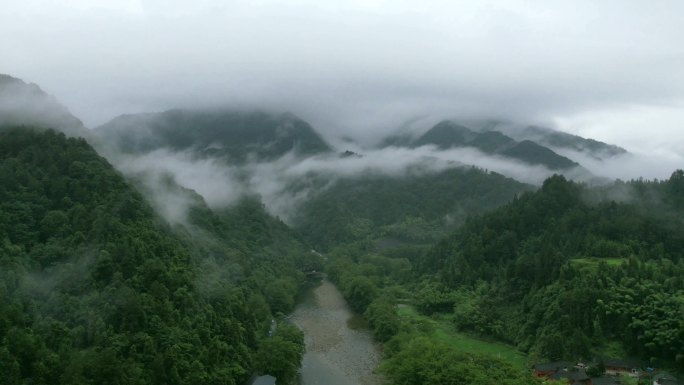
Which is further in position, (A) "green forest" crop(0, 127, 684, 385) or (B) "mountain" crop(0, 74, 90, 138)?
(B) "mountain" crop(0, 74, 90, 138)

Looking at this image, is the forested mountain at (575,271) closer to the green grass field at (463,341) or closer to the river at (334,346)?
the green grass field at (463,341)

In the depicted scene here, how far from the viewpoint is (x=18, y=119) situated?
63312 mm

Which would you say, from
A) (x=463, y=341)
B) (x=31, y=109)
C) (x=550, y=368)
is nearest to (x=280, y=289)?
(x=463, y=341)

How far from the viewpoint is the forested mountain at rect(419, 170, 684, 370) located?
53.6 meters

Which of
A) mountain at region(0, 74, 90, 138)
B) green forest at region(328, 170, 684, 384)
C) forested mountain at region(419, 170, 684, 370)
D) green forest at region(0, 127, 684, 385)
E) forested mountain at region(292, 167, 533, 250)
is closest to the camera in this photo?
green forest at region(0, 127, 684, 385)

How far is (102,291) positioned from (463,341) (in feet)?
126

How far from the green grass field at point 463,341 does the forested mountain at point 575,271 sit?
4.82 ft

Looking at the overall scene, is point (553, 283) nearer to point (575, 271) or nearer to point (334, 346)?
point (575, 271)

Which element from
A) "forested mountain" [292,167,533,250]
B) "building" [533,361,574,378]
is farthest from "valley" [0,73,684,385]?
"forested mountain" [292,167,533,250]

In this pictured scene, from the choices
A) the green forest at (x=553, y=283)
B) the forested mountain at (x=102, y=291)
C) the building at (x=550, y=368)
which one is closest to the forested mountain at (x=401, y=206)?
the green forest at (x=553, y=283)

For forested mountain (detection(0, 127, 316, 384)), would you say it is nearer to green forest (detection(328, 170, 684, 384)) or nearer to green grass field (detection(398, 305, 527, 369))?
green forest (detection(328, 170, 684, 384))

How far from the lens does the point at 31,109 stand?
226ft

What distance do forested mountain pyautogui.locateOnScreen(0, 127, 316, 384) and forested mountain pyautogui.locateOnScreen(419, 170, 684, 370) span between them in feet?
83.7

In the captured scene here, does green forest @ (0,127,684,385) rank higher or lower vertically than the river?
higher
